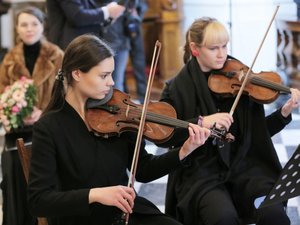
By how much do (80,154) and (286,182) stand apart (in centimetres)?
57

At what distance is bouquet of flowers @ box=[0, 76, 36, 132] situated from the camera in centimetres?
231

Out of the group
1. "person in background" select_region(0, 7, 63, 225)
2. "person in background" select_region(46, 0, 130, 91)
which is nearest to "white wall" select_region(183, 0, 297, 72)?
"person in background" select_region(46, 0, 130, 91)

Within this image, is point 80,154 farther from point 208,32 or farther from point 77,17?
point 77,17

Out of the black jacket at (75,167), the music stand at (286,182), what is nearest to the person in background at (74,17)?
the black jacket at (75,167)

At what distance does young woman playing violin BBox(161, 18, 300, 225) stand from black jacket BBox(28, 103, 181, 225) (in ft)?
0.67

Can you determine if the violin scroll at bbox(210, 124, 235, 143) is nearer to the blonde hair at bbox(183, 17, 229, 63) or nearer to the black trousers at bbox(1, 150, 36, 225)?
the blonde hair at bbox(183, 17, 229, 63)

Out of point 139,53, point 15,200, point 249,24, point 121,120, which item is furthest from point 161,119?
point 139,53

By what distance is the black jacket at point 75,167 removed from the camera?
1.43 metres

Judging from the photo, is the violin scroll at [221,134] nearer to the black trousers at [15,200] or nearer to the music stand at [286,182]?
the music stand at [286,182]

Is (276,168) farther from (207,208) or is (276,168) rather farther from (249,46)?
(249,46)

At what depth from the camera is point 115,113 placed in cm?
160

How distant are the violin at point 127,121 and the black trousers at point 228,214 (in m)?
0.22

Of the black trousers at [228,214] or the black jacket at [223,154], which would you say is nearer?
the black trousers at [228,214]

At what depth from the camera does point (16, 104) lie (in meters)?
2.31
